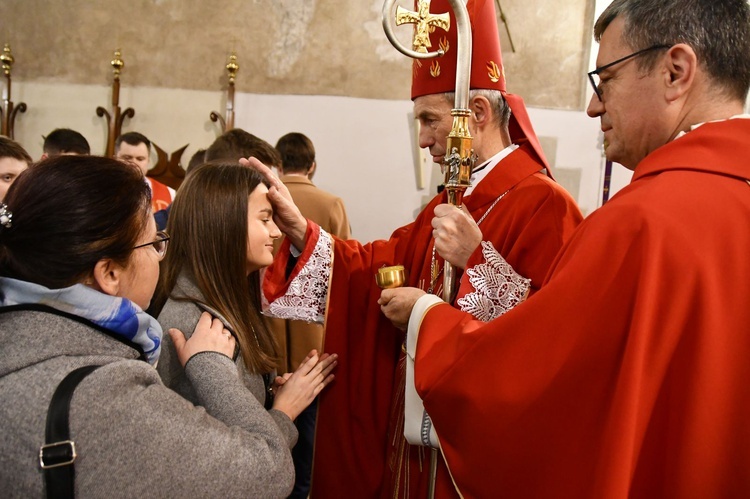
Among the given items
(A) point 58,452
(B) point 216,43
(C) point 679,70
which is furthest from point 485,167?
(B) point 216,43

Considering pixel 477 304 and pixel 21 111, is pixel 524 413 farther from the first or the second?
pixel 21 111

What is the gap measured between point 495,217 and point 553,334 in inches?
27.9

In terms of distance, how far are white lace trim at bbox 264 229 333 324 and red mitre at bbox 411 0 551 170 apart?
61 centimetres

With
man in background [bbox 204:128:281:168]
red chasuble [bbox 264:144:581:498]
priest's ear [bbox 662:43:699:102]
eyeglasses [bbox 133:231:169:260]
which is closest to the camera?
priest's ear [bbox 662:43:699:102]

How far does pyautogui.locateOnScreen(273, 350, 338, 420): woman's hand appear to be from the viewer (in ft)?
6.08

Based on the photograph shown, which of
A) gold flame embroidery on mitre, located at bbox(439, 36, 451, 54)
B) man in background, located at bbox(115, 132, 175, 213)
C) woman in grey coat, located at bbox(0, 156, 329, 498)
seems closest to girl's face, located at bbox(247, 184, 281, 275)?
woman in grey coat, located at bbox(0, 156, 329, 498)

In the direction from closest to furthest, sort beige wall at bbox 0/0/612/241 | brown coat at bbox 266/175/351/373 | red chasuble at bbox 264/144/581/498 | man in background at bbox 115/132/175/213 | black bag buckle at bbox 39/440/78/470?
black bag buckle at bbox 39/440/78/470 → red chasuble at bbox 264/144/581/498 → brown coat at bbox 266/175/351/373 → man in background at bbox 115/132/175/213 → beige wall at bbox 0/0/612/241

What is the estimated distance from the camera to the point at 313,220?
12.1 ft

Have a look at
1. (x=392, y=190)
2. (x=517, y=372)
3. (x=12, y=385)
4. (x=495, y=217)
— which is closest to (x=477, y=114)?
(x=495, y=217)

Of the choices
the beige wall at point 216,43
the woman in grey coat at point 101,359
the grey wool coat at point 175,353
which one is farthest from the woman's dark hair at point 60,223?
the beige wall at point 216,43

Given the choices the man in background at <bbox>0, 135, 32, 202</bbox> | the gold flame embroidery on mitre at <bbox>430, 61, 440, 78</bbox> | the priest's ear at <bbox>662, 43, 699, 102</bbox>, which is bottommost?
Answer: the man in background at <bbox>0, 135, 32, 202</bbox>

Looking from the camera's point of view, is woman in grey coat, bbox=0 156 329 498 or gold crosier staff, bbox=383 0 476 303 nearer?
woman in grey coat, bbox=0 156 329 498

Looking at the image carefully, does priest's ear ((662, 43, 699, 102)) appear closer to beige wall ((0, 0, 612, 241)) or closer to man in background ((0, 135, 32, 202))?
man in background ((0, 135, 32, 202))

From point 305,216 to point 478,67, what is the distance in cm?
179
